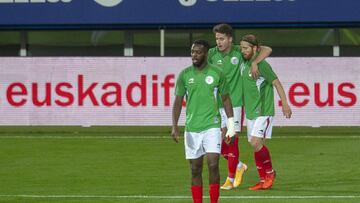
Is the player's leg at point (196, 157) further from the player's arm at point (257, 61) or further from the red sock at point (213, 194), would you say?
the player's arm at point (257, 61)

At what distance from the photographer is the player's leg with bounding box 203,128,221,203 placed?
13.3 m

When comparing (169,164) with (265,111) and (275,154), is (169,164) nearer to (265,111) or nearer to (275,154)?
(275,154)

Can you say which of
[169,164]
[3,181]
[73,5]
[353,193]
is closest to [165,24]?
[73,5]

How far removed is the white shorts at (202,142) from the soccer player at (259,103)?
2.89 metres

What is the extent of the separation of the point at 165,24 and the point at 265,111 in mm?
17145

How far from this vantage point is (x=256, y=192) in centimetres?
1591

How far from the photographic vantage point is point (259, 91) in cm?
1633

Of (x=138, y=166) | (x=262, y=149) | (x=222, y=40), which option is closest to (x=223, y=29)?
(x=222, y=40)

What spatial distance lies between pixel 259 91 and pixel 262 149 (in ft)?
2.70

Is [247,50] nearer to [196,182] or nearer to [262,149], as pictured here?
[262,149]

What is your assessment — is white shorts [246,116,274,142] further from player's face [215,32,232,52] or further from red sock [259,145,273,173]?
player's face [215,32,232,52]

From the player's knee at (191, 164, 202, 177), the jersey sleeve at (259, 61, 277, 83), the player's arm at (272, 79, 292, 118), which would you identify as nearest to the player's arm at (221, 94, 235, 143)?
the player's knee at (191, 164, 202, 177)

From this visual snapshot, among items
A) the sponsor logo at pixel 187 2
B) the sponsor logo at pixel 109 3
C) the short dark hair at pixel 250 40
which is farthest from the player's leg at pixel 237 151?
the sponsor logo at pixel 109 3

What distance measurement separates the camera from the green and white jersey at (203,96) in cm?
1336
